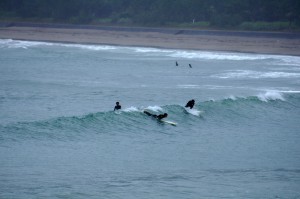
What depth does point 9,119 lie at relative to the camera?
70.7 ft

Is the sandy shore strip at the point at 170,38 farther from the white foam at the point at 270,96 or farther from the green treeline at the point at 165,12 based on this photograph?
the white foam at the point at 270,96

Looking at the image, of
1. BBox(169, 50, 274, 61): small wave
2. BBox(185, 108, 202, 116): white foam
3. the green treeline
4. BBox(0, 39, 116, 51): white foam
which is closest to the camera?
BBox(185, 108, 202, 116): white foam

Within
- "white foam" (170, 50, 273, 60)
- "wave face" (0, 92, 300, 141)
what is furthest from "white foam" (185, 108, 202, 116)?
"white foam" (170, 50, 273, 60)

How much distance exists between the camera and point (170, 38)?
57.9 metres

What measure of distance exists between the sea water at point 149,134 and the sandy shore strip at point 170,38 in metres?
11.8

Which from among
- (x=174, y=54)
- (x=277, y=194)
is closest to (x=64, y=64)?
(x=174, y=54)

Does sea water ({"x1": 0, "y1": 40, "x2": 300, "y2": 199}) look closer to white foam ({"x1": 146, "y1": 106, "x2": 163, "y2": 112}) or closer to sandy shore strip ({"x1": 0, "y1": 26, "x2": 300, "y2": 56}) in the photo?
white foam ({"x1": 146, "y1": 106, "x2": 163, "y2": 112})

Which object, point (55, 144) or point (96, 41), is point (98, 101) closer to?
point (55, 144)

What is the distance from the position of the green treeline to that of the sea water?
27.1 metres

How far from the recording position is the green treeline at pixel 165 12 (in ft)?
214

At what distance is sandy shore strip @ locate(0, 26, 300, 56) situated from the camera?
50.1 m

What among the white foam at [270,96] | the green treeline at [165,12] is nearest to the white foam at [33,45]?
the green treeline at [165,12]

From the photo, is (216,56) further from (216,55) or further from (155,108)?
(155,108)

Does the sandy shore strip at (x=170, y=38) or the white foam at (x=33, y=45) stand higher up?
the sandy shore strip at (x=170, y=38)
